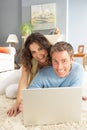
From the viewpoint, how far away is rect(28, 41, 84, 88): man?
3.57 feet

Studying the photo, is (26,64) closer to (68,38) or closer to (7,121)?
(7,121)

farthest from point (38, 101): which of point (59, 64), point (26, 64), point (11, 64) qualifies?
point (11, 64)

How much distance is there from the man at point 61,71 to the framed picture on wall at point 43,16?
4.42m

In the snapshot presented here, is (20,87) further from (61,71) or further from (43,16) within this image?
(43,16)

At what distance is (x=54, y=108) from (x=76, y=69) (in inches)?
11.8

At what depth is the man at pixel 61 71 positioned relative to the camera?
1.09 meters

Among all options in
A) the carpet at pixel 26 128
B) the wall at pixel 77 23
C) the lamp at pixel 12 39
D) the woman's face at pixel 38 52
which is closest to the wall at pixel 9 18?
the lamp at pixel 12 39

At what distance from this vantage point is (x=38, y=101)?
975 millimetres

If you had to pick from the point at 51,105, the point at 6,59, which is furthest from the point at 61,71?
the point at 6,59

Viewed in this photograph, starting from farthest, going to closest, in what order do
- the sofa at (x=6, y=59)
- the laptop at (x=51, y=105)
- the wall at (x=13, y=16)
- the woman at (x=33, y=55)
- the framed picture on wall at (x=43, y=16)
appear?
the wall at (x=13, y=16) < the framed picture on wall at (x=43, y=16) < the sofa at (x=6, y=59) < the woman at (x=33, y=55) < the laptop at (x=51, y=105)

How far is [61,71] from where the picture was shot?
1.13m

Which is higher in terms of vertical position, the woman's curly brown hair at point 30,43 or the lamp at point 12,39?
the woman's curly brown hair at point 30,43

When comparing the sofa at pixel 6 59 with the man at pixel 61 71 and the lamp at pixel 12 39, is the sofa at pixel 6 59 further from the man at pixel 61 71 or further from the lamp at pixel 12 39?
the man at pixel 61 71

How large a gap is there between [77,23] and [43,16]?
0.83 meters
